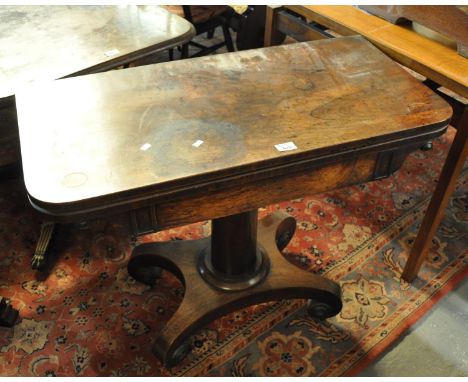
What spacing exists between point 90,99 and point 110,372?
0.91m

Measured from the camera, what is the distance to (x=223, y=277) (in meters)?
1.56

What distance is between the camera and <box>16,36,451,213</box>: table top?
92cm

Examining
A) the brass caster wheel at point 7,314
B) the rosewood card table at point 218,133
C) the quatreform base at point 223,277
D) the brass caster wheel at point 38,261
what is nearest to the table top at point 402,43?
the rosewood card table at point 218,133

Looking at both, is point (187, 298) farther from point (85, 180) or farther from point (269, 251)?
point (85, 180)

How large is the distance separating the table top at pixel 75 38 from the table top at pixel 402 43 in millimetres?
505

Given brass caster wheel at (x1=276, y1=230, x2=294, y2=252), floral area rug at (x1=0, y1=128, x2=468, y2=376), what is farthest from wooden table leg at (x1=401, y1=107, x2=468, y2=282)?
brass caster wheel at (x1=276, y1=230, x2=294, y2=252)

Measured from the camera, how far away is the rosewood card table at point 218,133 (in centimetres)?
92

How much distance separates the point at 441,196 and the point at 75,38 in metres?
1.35

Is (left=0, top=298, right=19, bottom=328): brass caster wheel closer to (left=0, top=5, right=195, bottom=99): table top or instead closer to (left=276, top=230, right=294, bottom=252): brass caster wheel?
(left=0, top=5, right=195, bottom=99): table top

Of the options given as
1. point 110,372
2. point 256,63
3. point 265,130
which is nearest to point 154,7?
point 256,63

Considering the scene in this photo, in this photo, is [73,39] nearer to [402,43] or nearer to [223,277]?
[223,277]

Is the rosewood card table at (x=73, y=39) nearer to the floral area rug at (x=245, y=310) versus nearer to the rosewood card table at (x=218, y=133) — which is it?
the rosewood card table at (x=218, y=133)

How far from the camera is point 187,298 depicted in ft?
5.02

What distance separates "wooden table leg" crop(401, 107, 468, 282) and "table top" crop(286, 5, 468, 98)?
11 cm
